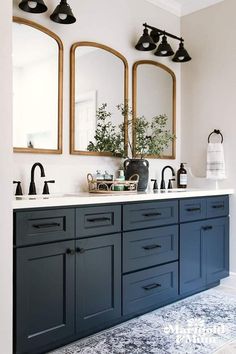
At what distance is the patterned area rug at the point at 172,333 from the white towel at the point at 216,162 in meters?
1.14

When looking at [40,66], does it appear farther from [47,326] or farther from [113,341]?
[113,341]

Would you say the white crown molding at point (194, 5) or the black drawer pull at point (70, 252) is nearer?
the black drawer pull at point (70, 252)

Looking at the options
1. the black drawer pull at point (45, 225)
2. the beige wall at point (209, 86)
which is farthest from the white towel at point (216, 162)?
the black drawer pull at point (45, 225)

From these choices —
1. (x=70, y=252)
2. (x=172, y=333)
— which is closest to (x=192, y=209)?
(x=172, y=333)

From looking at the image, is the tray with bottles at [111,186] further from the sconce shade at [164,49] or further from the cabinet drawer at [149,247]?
the sconce shade at [164,49]

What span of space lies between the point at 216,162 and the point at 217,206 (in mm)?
416

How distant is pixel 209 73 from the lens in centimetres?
366

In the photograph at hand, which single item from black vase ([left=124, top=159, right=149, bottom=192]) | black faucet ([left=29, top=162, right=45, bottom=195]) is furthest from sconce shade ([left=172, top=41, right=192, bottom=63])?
black faucet ([left=29, top=162, right=45, bottom=195])

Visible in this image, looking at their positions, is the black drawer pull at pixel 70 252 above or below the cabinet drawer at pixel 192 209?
below

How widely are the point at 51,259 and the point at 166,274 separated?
1091mm

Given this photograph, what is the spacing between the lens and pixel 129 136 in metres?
3.35

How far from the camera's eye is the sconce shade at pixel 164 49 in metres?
3.54

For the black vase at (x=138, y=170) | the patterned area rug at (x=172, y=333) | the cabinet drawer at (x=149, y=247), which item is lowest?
the patterned area rug at (x=172, y=333)

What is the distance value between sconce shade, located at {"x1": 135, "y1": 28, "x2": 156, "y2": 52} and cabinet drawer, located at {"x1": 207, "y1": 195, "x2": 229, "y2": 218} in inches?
56.6
